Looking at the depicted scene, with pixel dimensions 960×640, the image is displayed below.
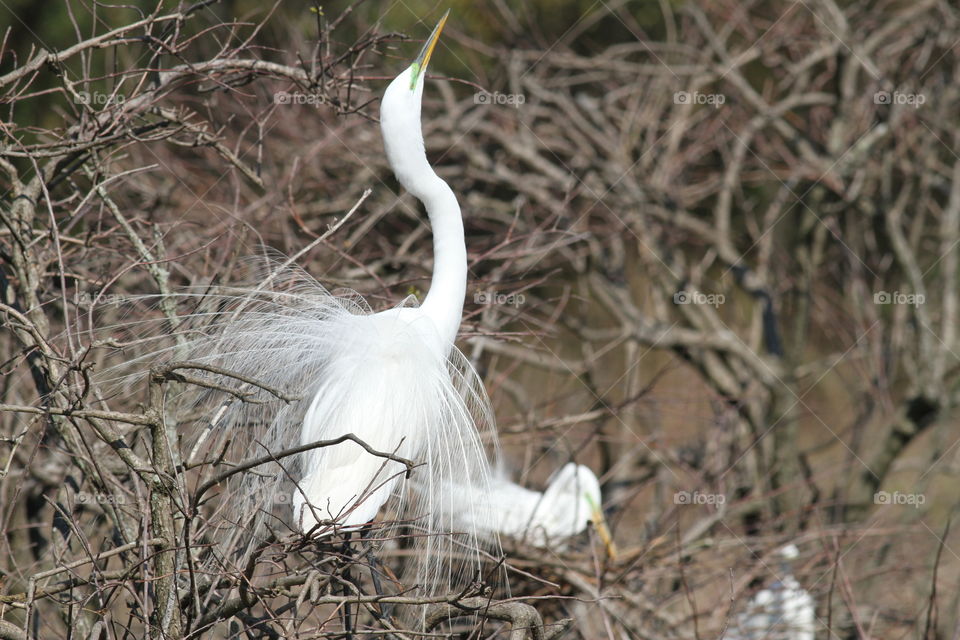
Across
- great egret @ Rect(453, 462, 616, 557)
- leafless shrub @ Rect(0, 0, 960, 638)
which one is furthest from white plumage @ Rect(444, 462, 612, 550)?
leafless shrub @ Rect(0, 0, 960, 638)

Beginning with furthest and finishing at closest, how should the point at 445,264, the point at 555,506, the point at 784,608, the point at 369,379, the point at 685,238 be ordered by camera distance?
1. the point at 685,238
2. the point at 555,506
3. the point at 784,608
4. the point at 445,264
5. the point at 369,379

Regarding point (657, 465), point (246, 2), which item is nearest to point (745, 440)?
point (657, 465)

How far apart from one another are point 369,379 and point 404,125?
0.56 meters

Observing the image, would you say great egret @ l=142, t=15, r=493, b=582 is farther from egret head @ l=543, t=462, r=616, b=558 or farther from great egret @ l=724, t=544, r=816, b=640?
egret head @ l=543, t=462, r=616, b=558

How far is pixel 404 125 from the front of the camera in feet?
7.06

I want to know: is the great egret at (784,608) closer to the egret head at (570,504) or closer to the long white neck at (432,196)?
the egret head at (570,504)

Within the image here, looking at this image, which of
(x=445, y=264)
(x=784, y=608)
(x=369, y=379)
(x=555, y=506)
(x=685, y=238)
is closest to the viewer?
(x=369, y=379)

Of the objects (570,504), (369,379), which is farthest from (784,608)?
(369,379)

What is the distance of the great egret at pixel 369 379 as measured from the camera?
2.04 metres

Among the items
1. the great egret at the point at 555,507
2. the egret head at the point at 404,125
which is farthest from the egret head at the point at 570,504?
the egret head at the point at 404,125

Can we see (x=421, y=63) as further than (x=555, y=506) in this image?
No

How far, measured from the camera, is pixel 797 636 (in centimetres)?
363

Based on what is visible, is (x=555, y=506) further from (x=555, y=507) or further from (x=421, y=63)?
(x=421, y=63)

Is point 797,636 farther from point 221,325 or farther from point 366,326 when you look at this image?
point 221,325
